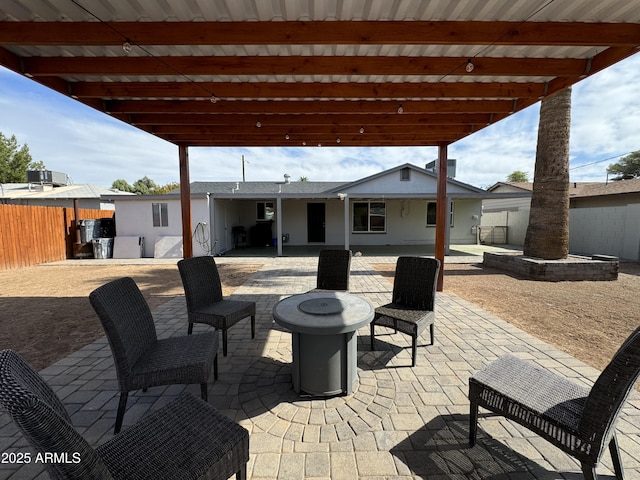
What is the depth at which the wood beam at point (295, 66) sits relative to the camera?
123 inches

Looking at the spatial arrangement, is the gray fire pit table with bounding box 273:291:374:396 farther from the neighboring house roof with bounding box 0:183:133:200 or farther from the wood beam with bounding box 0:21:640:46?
the neighboring house roof with bounding box 0:183:133:200

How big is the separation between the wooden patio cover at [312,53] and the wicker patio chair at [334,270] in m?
2.20

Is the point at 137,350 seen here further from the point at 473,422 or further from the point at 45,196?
the point at 45,196

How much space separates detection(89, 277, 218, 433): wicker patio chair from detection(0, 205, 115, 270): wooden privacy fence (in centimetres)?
1014

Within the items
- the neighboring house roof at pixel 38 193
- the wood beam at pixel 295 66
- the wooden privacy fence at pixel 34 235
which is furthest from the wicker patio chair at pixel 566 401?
the neighboring house roof at pixel 38 193

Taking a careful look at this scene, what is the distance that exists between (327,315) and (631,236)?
44.2ft

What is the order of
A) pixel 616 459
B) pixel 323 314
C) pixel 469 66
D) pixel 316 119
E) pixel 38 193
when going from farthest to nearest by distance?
pixel 38 193 < pixel 316 119 < pixel 469 66 < pixel 323 314 < pixel 616 459

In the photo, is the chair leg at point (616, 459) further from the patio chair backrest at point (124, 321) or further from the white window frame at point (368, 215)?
the white window frame at point (368, 215)

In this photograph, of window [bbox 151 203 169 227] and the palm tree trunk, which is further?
window [bbox 151 203 169 227]

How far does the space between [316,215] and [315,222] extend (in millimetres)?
358

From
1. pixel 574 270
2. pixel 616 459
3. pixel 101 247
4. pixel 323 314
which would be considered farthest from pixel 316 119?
pixel 101 247

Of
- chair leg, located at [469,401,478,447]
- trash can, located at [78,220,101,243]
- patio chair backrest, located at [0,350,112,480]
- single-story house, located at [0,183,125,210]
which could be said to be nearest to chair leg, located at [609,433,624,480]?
chair leg, located at [469,401,478,447]

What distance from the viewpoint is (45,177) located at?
63.2 ft

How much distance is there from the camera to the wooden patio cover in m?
2.46
